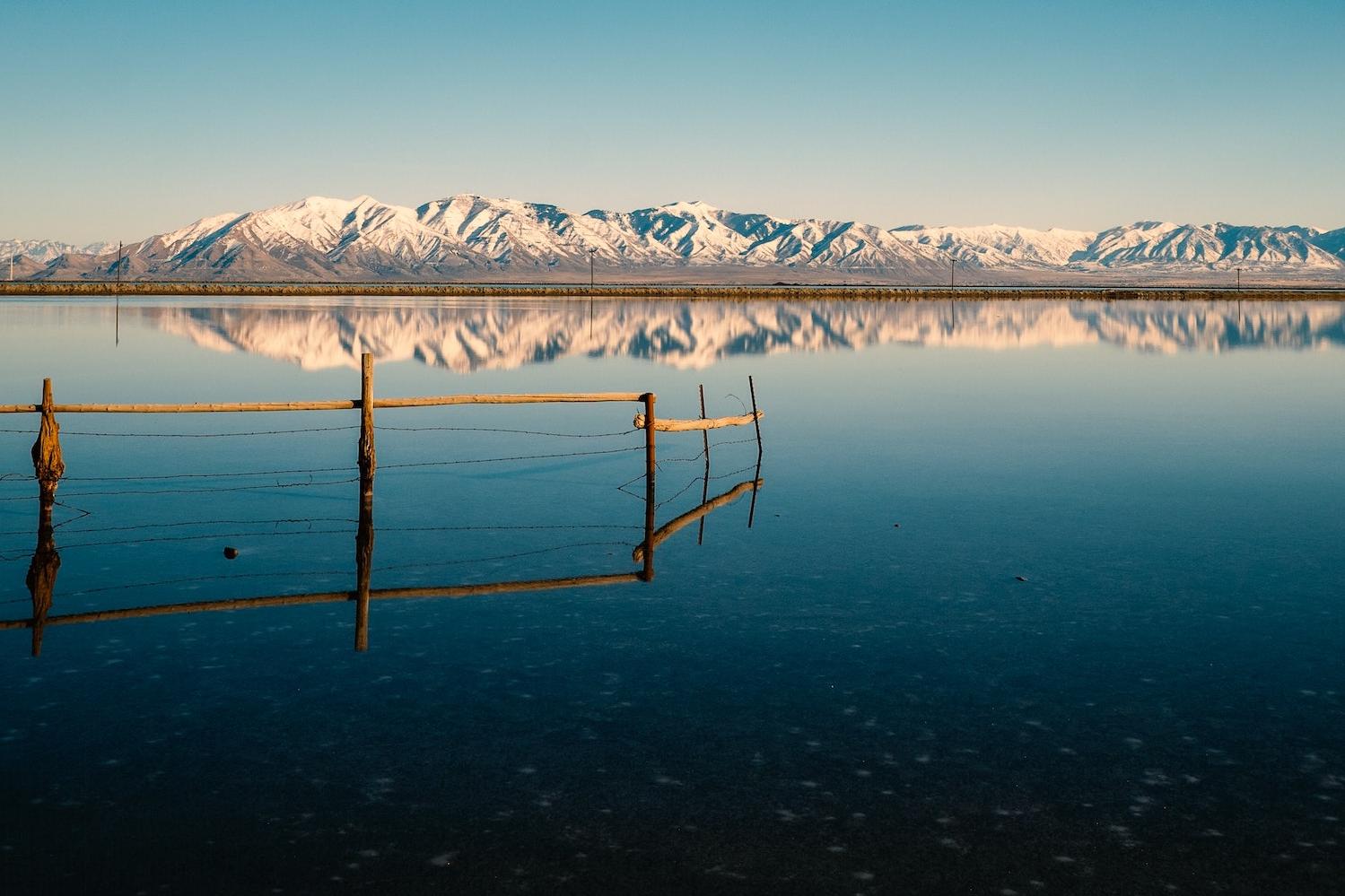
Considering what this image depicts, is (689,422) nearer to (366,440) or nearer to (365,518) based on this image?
(366,440)

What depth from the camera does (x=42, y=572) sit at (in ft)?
45.6

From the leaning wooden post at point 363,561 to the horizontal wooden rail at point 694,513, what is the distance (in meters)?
3.38

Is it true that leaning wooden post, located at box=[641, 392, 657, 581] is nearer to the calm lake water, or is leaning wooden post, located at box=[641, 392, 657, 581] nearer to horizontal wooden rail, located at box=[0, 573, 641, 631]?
the calm lake water

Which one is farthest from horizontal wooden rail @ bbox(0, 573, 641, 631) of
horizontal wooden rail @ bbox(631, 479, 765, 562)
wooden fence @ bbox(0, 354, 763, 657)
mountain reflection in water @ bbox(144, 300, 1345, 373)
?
mountain reflection in water @ bbox(144, 300, 1345, 373)

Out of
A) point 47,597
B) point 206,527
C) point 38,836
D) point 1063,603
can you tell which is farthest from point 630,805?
point 206,527

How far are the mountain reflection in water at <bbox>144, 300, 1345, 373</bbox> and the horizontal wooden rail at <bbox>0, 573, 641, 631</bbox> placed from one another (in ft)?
108

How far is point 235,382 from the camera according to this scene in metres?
38.3

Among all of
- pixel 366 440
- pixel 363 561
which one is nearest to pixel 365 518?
pixel 366 440

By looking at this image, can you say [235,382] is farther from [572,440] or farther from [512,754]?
[512,754]

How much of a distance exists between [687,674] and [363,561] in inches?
225

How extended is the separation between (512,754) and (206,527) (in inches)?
378

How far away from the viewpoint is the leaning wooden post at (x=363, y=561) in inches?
465

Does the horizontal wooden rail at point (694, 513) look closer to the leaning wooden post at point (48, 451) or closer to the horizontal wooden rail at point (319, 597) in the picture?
the horizontal wooden rail at point (319, 597)

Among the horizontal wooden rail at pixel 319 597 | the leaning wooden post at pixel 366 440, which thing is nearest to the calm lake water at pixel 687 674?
A: the horizontal wooden rail at pixel 319 597
